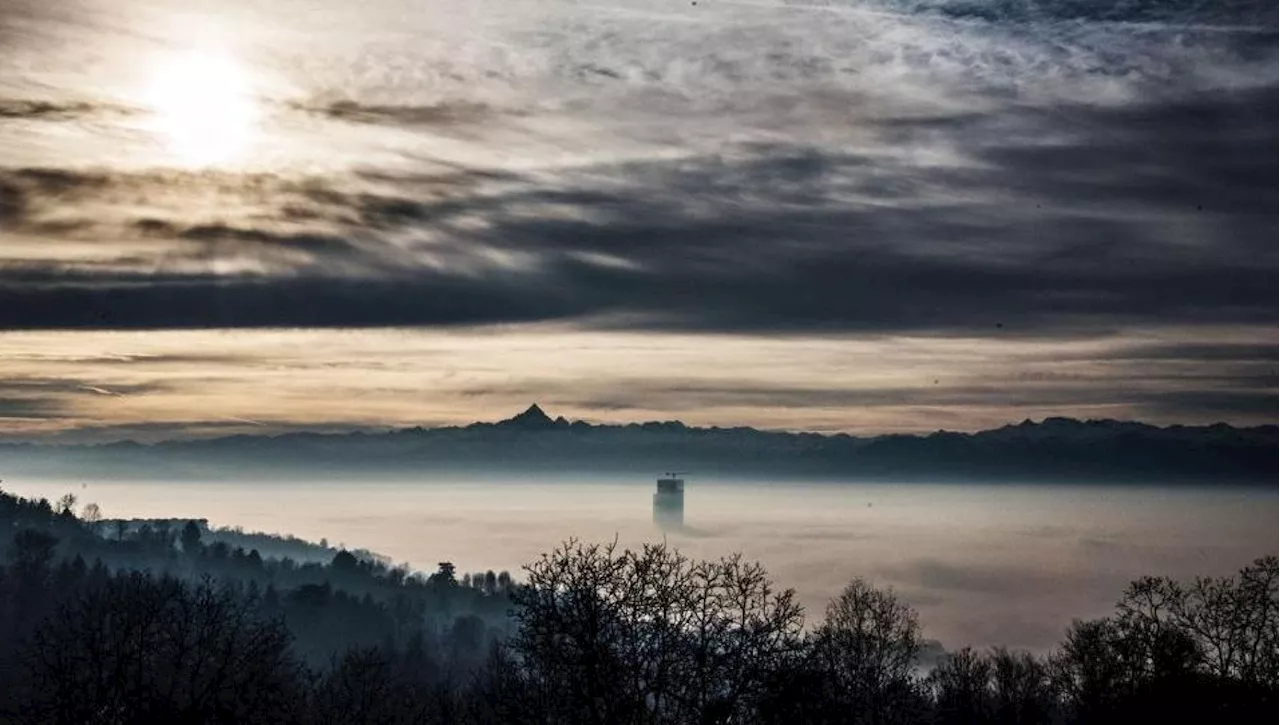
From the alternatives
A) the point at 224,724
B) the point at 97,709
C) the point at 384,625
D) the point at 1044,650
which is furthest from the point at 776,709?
the point at 1044,650

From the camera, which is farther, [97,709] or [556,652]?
[97,709]

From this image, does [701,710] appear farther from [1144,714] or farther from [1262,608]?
[1262,608]

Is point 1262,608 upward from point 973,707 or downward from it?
upward

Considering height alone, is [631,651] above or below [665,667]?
above

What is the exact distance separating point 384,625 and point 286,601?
1358 cm

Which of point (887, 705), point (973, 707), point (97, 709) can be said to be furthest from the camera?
point (973, 707)

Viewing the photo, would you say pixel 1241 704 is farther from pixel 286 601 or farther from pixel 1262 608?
pixel 286 601

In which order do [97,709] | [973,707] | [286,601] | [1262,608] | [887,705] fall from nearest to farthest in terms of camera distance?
1. [97,709]
2. [887,705]
3. [1262,608]
4. [973,707]
5. [286,601]

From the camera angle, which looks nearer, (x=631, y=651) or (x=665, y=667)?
(x=631, y=651)

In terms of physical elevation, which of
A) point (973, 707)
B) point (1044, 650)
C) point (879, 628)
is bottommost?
point (1044, 650)

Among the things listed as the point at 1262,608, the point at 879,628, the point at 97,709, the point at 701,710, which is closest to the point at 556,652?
the point at 701,710

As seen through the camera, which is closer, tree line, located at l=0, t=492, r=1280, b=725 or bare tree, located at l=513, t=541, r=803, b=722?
bare tree, located at l=513, t=541, r=803, b=722

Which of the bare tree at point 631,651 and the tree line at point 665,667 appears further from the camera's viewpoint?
the tree line at point 665,667

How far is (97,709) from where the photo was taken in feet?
109
